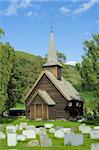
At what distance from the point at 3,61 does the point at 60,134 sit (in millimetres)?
23594

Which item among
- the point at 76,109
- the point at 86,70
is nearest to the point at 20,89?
the point at 76,109

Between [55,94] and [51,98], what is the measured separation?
2.74 feet

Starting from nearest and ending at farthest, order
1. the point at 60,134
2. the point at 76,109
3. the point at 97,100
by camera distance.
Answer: the point at 60,134, the point at 97,100, the point at 76,109

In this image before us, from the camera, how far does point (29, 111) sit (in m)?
52.6

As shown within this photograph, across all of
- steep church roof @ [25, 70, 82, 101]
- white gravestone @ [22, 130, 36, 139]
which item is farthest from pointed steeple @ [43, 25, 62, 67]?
white gravestone @ [22, 130, 36, 139]

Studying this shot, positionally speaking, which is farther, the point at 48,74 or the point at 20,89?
the point at 20,89

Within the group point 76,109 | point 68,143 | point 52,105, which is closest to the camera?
point 68,143

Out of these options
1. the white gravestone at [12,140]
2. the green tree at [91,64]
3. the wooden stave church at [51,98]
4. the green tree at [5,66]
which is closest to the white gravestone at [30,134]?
the white gravestone at [12,140]

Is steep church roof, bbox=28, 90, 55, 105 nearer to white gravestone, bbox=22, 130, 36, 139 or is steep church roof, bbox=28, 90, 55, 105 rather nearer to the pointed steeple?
the pointed steeple

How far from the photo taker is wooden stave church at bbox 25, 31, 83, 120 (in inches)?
2000

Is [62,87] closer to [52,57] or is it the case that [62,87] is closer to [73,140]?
[52,57]

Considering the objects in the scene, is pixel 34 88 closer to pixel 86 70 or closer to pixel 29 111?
pixel 29 111

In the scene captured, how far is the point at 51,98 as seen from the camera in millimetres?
52812

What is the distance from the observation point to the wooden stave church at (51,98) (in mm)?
50812
